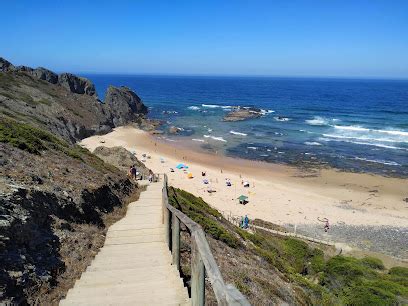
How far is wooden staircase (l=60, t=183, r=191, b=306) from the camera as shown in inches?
185

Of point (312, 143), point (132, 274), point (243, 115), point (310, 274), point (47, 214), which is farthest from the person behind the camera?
→ point (243, 115)

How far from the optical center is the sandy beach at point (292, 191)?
29094mm

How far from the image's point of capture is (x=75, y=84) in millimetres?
67062

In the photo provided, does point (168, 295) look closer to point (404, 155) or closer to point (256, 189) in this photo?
point (256, 189)

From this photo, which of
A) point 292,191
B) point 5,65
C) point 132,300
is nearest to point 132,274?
point 132,300

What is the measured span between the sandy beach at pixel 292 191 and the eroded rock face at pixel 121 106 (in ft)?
66.3

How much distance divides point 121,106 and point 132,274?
227ft

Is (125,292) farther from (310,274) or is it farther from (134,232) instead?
(310,274)

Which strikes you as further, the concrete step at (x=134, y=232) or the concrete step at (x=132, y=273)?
the concrete step at (x=134, y=232)

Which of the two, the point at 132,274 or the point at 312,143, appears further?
the point at 312,143

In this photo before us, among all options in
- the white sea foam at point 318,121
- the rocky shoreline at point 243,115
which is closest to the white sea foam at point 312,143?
the white sea foam at point 318,121

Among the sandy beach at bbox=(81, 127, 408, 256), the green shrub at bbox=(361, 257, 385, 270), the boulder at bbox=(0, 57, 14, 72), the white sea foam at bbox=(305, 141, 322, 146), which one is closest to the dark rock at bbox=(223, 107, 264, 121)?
the white sea foam at bbox=(305, 141, 322, 146)

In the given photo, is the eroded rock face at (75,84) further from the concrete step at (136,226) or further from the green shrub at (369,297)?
the concrete step at (136,226)

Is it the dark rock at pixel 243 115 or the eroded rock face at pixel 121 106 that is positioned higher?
the eroded rock face at pixel 121 106
